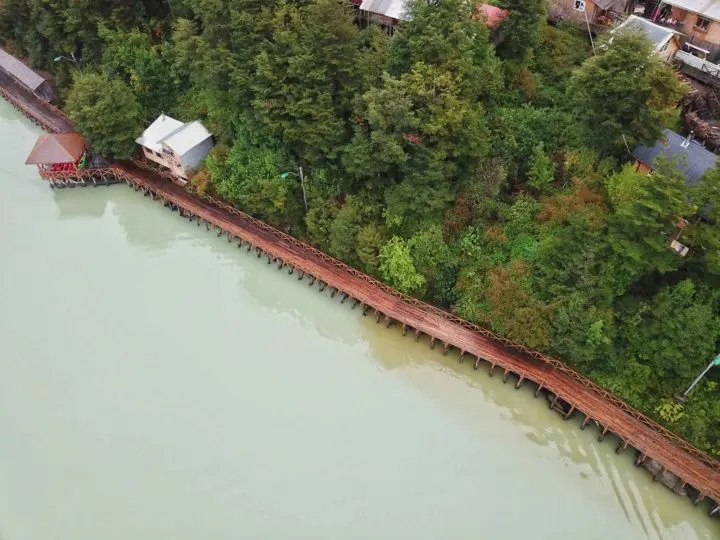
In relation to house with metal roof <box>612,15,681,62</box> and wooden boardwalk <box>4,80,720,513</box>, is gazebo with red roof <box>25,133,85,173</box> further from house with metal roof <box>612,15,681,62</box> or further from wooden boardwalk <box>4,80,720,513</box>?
house with metal roof <box>612,15,681,62</box>

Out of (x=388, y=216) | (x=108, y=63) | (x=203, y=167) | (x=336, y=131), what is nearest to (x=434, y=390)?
(x=388, y=216)

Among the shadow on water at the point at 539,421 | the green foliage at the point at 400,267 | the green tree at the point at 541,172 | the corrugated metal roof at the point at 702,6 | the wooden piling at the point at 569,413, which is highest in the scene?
the corrugated metal roof at the point at 702,6

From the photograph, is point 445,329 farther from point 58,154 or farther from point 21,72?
point 21,72

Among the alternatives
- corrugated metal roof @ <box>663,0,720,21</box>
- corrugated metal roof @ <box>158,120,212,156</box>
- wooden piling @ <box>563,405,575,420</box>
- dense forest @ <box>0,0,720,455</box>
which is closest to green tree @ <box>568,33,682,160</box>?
dense forest @ <box>0,0,720,455</box>

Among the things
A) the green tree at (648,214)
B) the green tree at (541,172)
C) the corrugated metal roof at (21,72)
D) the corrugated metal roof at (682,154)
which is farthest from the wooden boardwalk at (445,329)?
the corrugated metal roof at (21,72)

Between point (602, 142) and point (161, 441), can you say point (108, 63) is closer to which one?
point (161, 441)

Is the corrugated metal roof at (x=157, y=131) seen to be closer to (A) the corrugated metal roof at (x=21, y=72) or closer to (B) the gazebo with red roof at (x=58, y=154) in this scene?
(B) the gazebo with red roof at (x=58, y=154)
